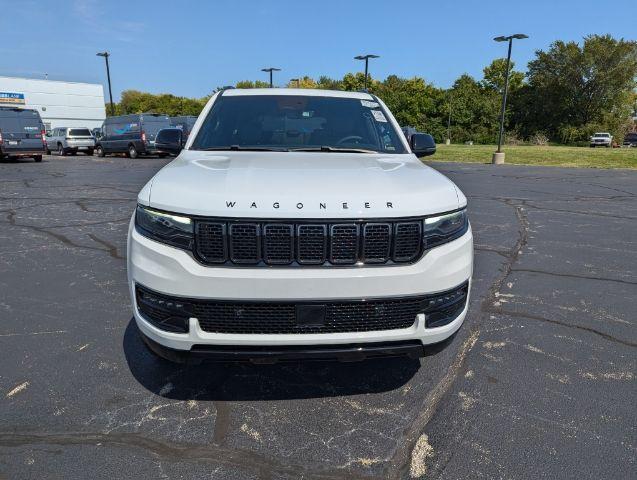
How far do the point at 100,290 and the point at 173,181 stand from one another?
8.22ft

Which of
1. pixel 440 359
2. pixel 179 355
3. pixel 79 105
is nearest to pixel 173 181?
pixel 179 355

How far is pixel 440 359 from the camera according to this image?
3400 mm

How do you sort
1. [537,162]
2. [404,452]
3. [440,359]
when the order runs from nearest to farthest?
[404,452] < [440,359] < [537,162]

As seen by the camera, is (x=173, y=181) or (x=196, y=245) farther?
(x=173, y=181)

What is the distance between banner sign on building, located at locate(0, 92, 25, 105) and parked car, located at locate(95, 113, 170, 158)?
30975 mm

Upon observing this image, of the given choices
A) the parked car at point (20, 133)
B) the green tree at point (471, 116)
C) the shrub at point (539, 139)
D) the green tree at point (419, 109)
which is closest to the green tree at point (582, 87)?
the shrub at point (539, 139)

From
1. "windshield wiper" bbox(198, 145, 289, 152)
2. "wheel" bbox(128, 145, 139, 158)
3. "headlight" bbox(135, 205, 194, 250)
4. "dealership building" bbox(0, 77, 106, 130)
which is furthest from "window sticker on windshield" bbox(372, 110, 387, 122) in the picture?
"dealership building" bbox(0, 77, 106, 130)

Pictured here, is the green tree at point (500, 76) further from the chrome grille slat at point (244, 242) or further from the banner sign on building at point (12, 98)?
the chrome grille slat at point (244, 242)

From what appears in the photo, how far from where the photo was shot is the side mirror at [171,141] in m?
4.29

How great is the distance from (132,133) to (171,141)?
931 inches

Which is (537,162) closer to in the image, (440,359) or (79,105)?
(440,359)

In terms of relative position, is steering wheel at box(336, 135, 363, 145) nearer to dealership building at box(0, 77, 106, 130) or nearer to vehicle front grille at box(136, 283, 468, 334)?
vehicle front grille at box(136, 283, 468, 334)

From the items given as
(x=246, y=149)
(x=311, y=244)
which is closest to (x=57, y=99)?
(x=246, y=149)

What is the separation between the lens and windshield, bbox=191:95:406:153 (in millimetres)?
3842
